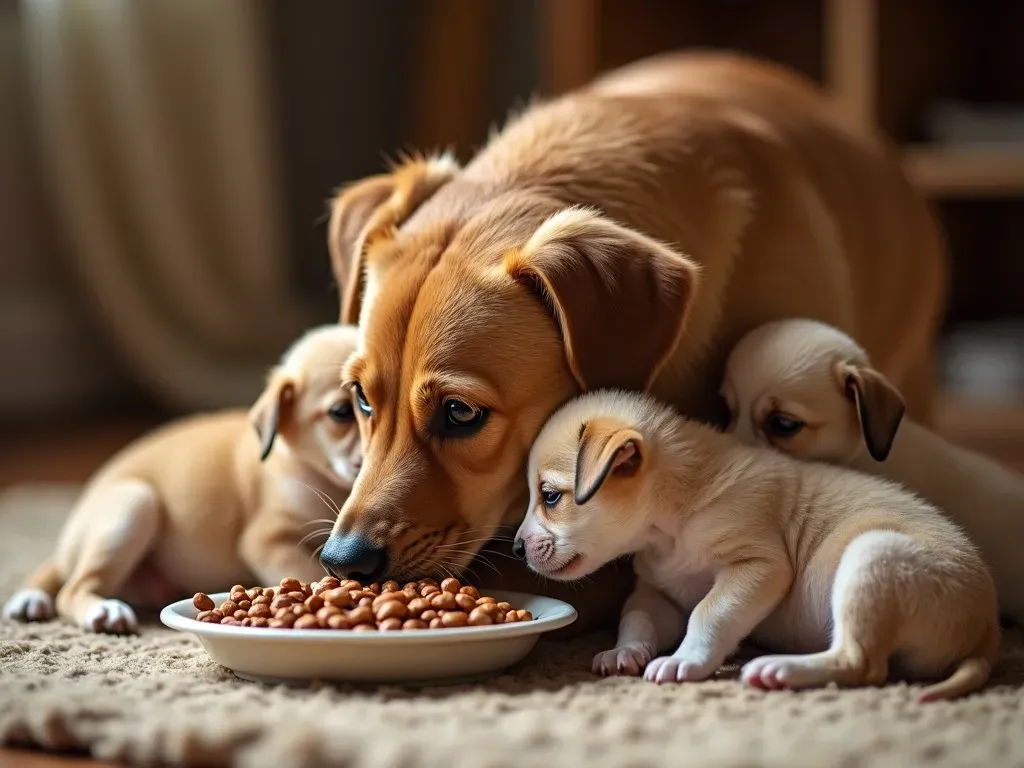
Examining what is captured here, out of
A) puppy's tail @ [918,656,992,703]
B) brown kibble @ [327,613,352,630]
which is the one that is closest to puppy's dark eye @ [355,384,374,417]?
brown kibble @ [327,613,352,630]

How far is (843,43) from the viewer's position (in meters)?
3.52

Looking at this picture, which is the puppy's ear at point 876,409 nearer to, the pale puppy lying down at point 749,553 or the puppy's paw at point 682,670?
the pale puppy lying down at point 749,553

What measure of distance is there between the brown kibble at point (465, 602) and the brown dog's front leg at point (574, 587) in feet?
0.77

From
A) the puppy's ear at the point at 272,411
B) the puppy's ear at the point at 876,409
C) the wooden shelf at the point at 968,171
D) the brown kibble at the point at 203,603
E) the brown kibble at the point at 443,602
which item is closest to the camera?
the brown kibble at the point at 443,602

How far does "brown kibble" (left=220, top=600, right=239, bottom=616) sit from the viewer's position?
5.10ft

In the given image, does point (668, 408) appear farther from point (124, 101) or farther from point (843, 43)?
point (124, 101)

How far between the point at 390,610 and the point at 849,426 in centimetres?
71

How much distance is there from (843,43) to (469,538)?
234 cm

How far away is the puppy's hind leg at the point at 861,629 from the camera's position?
55.9 inches

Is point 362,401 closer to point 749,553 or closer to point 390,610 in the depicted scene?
point 390,610

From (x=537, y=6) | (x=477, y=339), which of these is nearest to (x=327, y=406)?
(x=477, y=339)

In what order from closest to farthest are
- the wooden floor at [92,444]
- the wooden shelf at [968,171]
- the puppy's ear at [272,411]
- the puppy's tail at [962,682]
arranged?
the puppy's tail at [962,682]
the puppy's ear at [272,411]
the wooden floor at [92,444]
the wooden shelf at [968,171]

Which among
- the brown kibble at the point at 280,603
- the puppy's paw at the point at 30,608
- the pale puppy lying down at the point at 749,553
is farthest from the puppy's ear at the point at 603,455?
the puppy's paw at the point at 30,608

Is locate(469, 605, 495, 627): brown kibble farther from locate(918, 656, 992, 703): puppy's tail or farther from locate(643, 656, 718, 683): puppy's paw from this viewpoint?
locate(918, 656, 992, 703): puppy's tail
